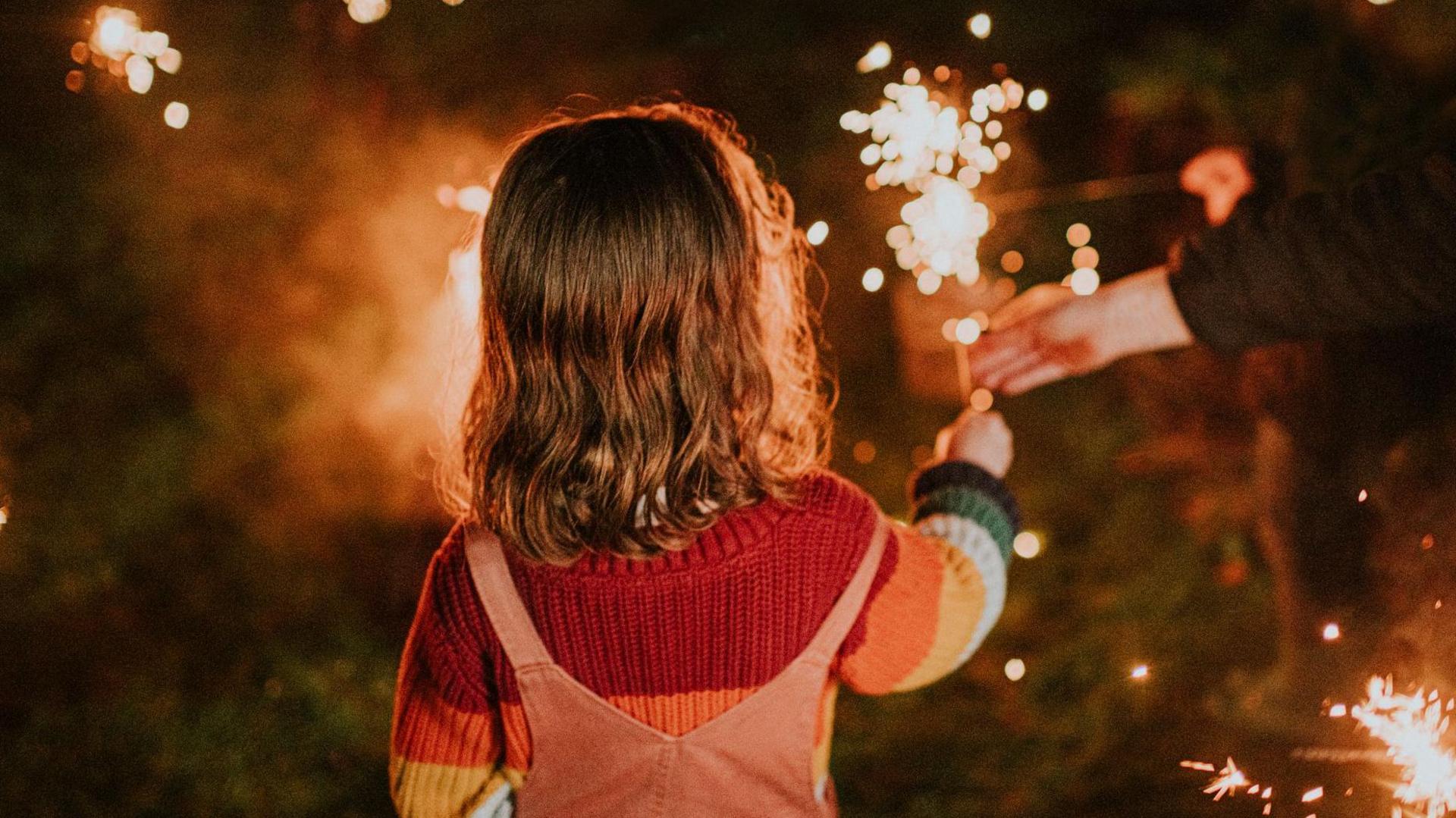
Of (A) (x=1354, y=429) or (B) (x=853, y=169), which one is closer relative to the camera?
(A) (x=1354, y=429)

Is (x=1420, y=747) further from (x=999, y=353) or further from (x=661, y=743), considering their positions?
(x=661, y=743)

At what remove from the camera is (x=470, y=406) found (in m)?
1.47

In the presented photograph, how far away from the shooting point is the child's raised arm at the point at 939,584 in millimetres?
1445

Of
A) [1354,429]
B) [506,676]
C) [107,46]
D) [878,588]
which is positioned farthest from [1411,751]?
[107,46]

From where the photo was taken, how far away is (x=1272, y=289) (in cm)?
172

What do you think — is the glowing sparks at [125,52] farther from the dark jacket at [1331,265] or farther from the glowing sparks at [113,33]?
the dark jacket at [1331,265]

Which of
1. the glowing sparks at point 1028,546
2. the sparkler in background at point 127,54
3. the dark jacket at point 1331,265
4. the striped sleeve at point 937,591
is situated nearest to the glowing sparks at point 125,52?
the sparkler in background at point 127,54

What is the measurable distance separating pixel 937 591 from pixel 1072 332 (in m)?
0.70

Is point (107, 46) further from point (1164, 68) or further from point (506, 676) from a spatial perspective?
point (1164, 68)

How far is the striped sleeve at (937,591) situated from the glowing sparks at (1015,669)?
1.38 meters

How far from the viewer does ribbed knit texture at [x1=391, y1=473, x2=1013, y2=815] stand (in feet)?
4.34

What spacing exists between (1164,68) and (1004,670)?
5.44ft

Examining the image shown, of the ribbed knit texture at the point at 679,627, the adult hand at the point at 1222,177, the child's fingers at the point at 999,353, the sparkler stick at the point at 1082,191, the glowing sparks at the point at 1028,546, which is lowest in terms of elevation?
the ribbed knit texture at the point at 679,627

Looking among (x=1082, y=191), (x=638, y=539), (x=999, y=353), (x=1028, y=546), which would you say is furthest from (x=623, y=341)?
(x=1028, y=546)
